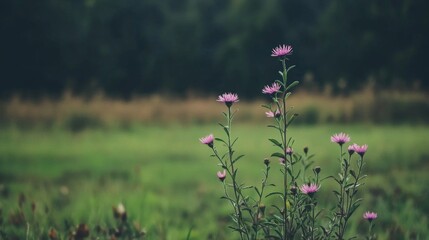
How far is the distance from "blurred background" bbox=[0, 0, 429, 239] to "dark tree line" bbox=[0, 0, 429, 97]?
2.0 inches

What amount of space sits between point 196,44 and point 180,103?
985cm

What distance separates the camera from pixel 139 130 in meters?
9.48

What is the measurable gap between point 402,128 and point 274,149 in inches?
124

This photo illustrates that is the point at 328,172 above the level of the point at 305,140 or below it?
below

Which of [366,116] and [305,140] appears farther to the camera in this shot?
[366,116]

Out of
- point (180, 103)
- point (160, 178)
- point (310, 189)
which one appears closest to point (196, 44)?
point (180, 103)

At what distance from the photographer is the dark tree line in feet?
58.9

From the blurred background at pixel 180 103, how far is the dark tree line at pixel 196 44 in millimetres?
51

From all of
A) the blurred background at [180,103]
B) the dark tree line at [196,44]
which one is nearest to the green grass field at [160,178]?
the blurred background at [180,103]

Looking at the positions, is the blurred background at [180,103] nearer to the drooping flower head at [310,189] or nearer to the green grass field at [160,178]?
the green grass field at [160,178]

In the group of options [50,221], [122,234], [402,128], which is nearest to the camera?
[122,234]

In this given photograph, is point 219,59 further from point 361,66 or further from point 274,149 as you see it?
point 274,149

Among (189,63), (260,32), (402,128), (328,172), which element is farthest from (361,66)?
(328,172)

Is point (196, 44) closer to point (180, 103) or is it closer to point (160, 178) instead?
point (180, 103)
